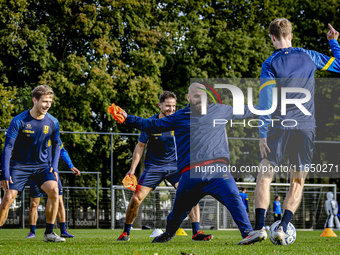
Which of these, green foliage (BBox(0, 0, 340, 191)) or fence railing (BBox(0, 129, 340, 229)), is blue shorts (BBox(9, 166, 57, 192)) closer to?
fence railing (BBox(0, 129, 340, 229))

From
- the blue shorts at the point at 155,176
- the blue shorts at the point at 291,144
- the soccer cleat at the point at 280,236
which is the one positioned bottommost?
the soccer cleat at the point at 280,236

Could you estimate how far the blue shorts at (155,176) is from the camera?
885 cm

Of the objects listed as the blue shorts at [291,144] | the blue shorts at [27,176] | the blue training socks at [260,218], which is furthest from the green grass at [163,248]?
the blue shorts at [291,144]

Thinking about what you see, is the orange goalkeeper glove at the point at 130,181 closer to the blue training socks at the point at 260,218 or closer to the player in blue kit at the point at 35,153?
the player in blue kit at the point at 35,153

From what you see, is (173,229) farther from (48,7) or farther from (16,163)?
Answer: (48,7)

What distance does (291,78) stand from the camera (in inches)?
248

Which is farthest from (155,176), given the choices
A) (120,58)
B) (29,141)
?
(120,58)

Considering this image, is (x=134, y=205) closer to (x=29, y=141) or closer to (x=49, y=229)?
(x=49, y=229)

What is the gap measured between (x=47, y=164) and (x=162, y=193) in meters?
15.0

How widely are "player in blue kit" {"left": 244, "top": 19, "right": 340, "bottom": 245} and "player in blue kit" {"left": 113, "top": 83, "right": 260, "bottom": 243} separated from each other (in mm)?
314

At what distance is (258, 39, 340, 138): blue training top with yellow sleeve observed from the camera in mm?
6172

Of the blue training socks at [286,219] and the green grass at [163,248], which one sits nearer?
the green grass at [163,248]

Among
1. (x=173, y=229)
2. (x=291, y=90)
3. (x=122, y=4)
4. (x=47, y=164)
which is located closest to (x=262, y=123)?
(x=291, y=90)

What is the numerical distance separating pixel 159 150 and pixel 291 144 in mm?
3472
